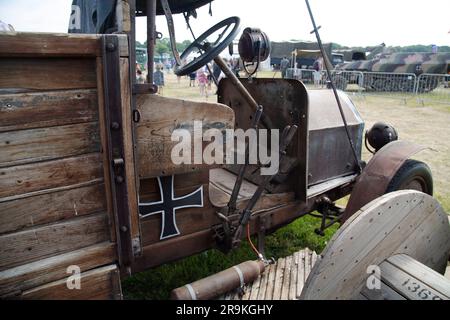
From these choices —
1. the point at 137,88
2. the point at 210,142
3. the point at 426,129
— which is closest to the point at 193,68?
the point at 210,142

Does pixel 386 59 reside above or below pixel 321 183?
above

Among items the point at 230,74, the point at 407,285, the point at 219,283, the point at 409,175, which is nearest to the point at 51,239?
the point at 219,283

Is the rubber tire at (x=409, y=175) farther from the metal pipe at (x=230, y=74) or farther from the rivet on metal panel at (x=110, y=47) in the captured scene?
the rivet on metal panel at (x=110, y=47)

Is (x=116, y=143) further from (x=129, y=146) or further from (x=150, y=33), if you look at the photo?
(x=150, y=33)

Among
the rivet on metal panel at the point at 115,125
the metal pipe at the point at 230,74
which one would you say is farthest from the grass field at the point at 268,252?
the rivet on metal panel at the point at 115,125

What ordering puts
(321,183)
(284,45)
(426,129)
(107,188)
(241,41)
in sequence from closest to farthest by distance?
1. (107,188)
2. (241,41)
3. (321,183)
4. (426,129)
5. (284,45)

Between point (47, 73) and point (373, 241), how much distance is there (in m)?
1.61

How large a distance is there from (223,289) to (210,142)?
797 mm

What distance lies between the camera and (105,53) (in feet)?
4.21

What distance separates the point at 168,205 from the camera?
6.39 feet

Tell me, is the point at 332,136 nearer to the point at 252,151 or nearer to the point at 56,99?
the point at 252,151

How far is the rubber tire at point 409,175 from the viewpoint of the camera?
2616 mm

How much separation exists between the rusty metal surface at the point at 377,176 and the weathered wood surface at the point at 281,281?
538 mm

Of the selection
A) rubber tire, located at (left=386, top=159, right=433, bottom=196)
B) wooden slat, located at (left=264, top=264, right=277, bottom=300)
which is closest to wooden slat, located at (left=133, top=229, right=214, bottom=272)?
wooden slat, located at (left=264, top=264, right=277, bottom=300)
